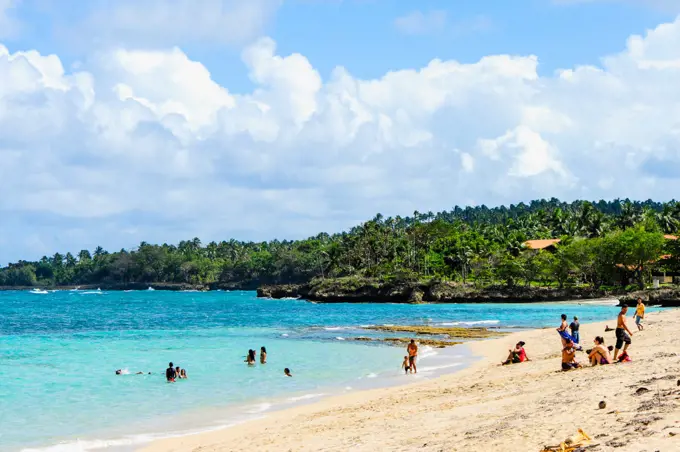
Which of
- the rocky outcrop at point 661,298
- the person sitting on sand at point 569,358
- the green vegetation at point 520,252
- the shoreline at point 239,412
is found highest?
the green vegetation at point 520,252

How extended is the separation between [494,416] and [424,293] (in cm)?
9768

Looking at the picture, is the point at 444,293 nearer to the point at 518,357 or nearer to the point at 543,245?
the point at 543,245

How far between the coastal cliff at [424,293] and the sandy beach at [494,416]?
76429mm

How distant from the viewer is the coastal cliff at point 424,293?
3868 inches

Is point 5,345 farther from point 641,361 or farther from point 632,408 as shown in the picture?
point 632,408

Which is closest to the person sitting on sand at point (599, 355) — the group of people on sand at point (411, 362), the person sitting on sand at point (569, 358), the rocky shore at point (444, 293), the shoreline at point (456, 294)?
the person sitting on sand at point (569, 358)

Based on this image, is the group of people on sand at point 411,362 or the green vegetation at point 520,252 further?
the green vegetation at point 520,252

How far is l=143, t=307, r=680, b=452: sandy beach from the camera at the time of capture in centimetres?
1088

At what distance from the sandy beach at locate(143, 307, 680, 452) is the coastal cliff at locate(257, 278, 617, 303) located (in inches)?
3009

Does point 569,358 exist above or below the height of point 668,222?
below

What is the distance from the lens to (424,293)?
11056 cm

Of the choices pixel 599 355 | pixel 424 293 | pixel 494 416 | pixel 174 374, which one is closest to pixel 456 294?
pixel 424 293

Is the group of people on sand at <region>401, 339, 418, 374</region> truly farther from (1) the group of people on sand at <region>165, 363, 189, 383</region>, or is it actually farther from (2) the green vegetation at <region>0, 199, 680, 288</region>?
(2) the green vegetation at <region>0, 199, 680, 288</region>

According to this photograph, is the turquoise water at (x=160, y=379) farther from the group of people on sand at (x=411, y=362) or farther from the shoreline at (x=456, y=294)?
the shoreline at (x=456, y=294)
